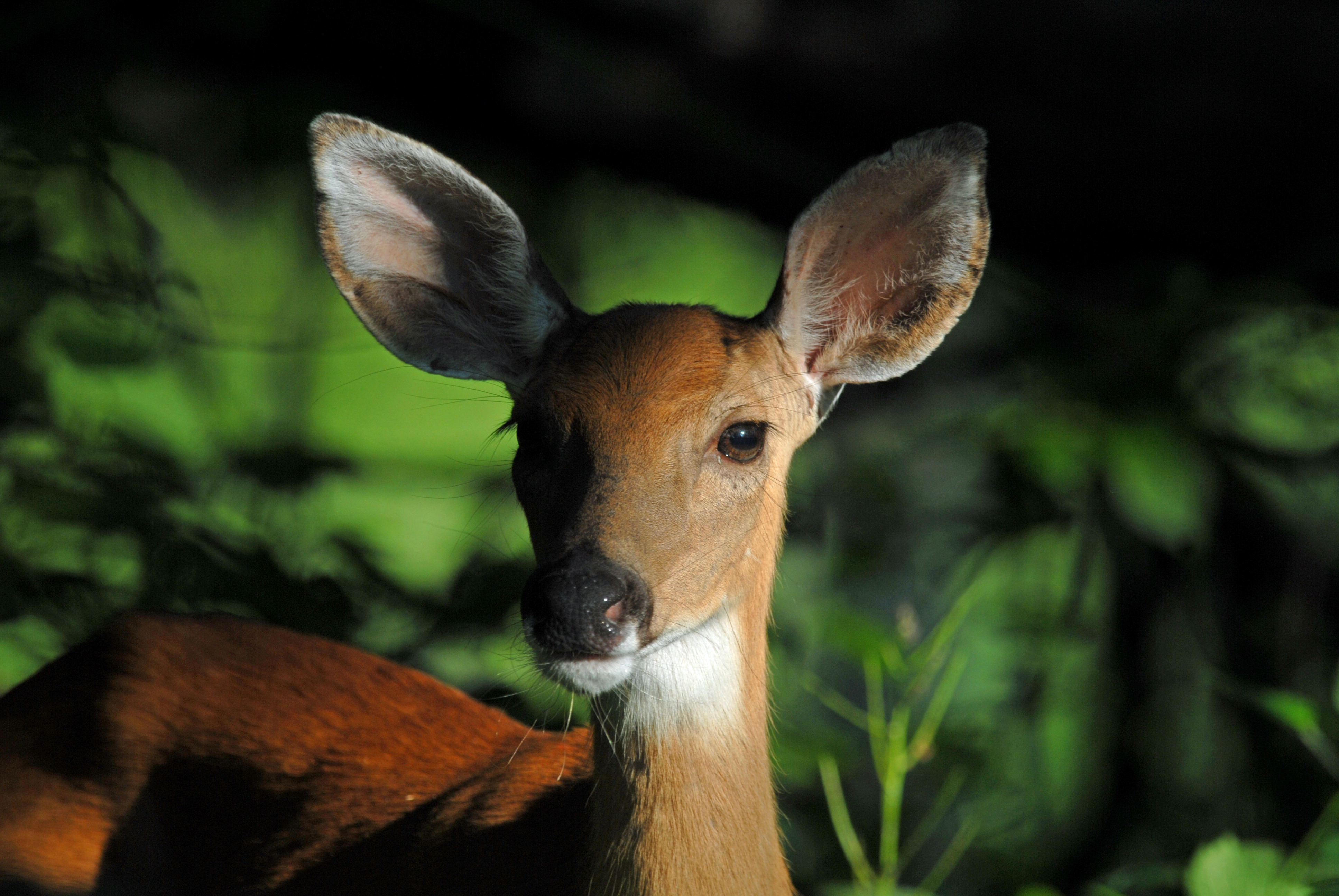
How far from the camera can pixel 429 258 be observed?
2398 millimetres

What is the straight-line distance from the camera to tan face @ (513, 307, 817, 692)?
1813mm

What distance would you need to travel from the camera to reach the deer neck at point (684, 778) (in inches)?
81.7

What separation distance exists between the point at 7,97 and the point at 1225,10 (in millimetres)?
3723

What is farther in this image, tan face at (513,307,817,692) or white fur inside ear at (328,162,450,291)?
white fur inside ear at (328,162,450,291)

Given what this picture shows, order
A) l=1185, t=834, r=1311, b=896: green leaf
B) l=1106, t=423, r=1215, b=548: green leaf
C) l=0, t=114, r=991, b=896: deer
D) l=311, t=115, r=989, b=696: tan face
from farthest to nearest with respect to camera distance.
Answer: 1. l=1106, t=423, r=1215, b=548: green leaf
2. l=1185, t=834, r=1311, b=896: green leaf
3. l=0, t=114, r=991, b=896: deer
4. l=311, t=115, r=989, b=696: tan face

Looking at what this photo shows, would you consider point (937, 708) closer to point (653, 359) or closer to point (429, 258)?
point (653, 359)

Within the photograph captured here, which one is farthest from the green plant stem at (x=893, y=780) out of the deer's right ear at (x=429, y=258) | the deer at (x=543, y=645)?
the deer's right ear at (x=429, y=258)

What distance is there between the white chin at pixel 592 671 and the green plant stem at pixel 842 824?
1.23 m

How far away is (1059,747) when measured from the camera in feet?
11.6

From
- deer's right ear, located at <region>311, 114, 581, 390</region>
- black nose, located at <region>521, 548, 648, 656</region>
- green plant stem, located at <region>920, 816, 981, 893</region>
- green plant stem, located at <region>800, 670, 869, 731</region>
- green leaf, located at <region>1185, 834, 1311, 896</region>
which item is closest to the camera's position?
black nose, located at <region>521, 548, 648, 656</region>

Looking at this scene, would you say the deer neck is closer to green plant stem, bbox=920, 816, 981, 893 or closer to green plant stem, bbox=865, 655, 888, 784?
green plant stem, bbox=865, 655, 888, 784

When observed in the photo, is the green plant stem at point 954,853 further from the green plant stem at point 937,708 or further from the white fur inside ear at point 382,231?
the white fur inside ear at point 382,231

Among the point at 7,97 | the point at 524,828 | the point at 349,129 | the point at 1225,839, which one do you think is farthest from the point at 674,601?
the point at 7,97

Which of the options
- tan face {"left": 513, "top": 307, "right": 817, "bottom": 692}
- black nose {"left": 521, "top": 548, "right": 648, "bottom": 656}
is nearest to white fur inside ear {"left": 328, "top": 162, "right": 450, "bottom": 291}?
tan face {"left": 513, "top": 307, "right": 817, "bottom": 692}
